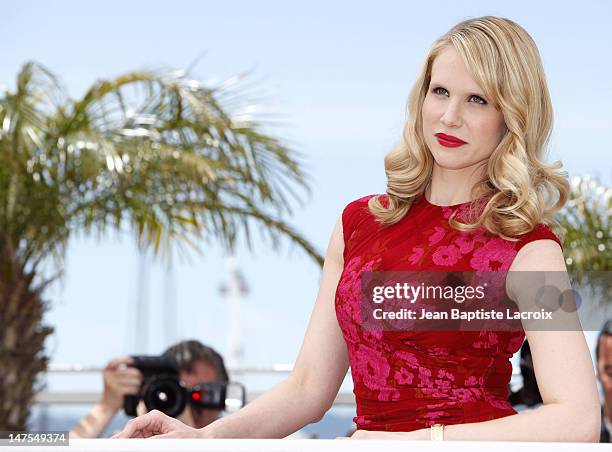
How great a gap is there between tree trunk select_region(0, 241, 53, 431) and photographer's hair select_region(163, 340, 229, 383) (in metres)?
1.95

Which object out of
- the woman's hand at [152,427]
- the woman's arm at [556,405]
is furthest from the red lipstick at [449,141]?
the woman's hand at [152,427]

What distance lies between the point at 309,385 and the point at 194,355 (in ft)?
5.71

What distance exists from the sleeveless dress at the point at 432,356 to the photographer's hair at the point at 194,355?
5.67ft

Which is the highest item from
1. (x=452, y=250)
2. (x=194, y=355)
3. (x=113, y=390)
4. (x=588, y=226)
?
(x=588, y=226)

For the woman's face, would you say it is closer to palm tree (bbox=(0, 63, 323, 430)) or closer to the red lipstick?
the red lipstick

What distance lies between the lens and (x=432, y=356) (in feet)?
4.52

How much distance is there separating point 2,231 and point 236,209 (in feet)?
3.61

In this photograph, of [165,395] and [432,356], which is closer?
[432,356]

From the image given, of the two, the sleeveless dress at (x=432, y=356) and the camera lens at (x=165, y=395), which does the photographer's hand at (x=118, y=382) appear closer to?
the camera lens at (x=165, y=395)

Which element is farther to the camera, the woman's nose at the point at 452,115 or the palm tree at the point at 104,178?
the palm tree at the point at 104,178

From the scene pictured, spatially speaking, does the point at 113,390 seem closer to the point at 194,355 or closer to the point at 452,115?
the point at 194,355

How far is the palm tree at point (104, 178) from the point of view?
15.5ft

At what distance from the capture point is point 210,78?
16.3 feet

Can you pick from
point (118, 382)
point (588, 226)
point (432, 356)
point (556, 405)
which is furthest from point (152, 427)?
point (588, 226)
